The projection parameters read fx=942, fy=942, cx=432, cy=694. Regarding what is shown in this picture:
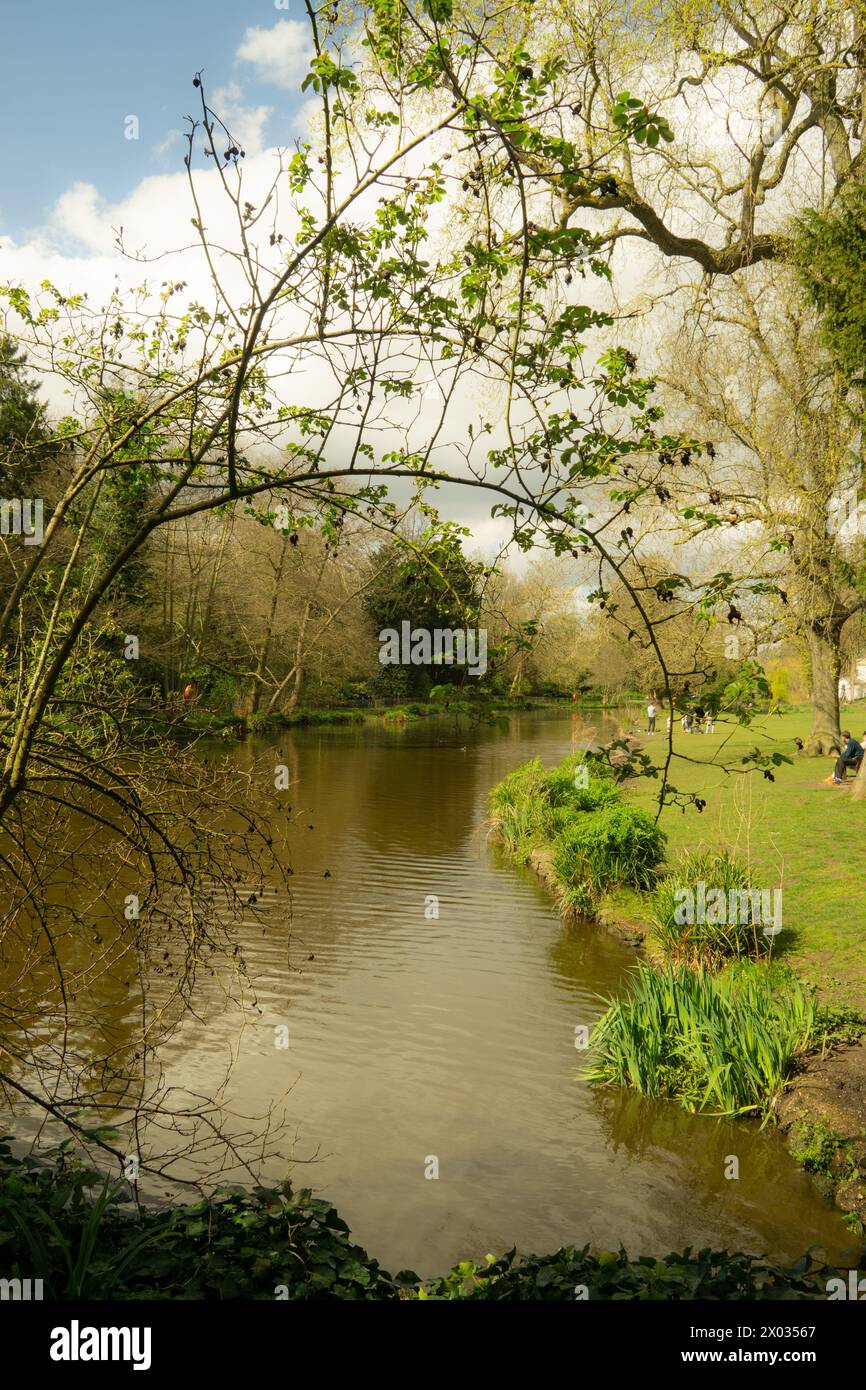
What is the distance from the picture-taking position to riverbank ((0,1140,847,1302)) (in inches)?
140

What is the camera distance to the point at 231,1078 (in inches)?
297

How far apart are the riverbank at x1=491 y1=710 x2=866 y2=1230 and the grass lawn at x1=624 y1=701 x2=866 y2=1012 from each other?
0.02 m

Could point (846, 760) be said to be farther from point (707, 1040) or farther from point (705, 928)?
point (707, 1040)

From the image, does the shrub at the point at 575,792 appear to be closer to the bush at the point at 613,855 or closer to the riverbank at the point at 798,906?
the riverbank at the point at 798,906

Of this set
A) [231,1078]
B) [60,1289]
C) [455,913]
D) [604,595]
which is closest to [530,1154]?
[231,1078]

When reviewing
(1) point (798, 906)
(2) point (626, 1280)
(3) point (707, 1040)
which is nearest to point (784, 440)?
(1) point (798, 906)

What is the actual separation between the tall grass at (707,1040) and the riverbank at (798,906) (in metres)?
0.09

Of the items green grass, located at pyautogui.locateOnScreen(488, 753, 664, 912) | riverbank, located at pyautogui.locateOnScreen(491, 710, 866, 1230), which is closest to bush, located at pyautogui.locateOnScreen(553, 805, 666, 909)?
green grass, located at pyautogui.locateOnScreen(488, 753, 664, 912)

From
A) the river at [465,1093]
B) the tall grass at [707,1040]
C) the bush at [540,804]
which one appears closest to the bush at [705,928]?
Result: the river at [465,1093]

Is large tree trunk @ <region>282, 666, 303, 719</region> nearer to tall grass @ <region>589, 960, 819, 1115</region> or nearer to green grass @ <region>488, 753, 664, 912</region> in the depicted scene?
green grass @ <region>488, 753, 664, 912</region>

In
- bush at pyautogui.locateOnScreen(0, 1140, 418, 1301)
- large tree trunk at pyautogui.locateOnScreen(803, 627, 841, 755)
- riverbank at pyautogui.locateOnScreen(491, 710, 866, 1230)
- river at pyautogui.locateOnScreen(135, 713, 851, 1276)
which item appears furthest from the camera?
large tree trunk at pyautogui.locateOnScreen(803, 627, 841, 755)

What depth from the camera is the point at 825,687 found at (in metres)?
23.4

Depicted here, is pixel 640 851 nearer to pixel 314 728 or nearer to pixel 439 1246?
pixel 439 1246

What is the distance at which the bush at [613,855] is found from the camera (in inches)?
484
